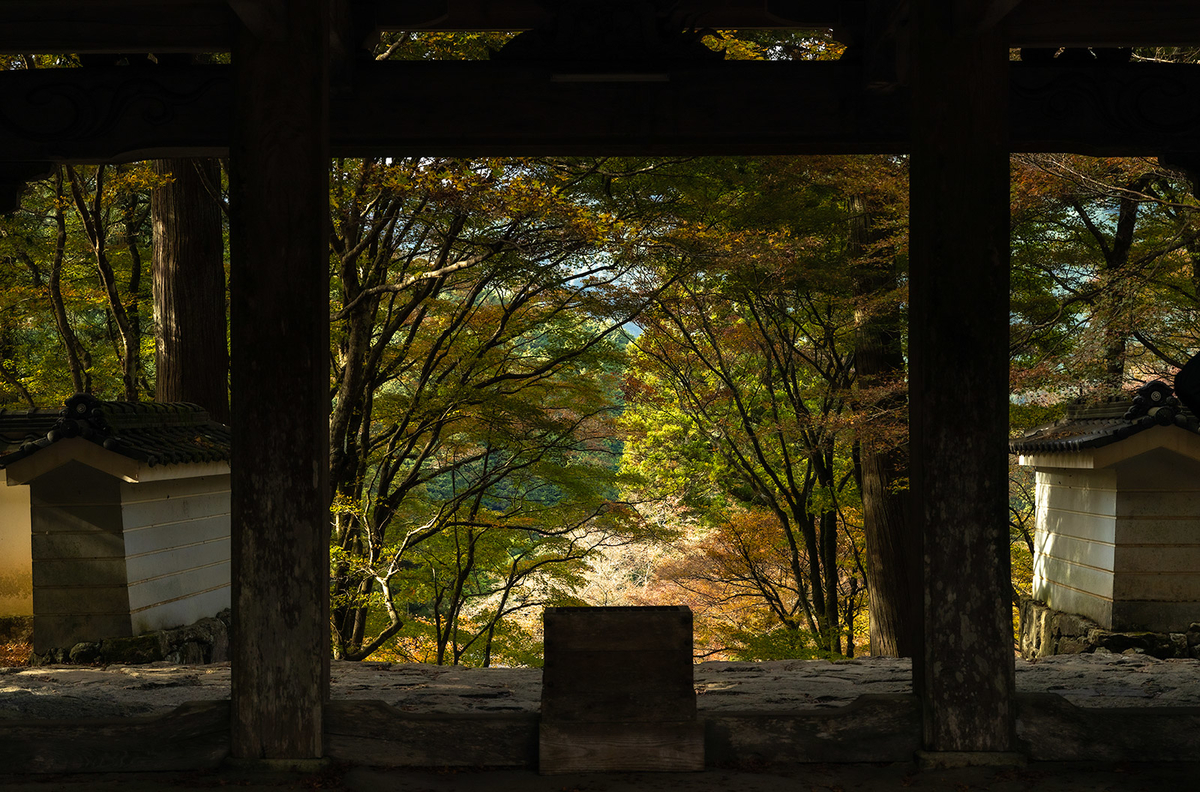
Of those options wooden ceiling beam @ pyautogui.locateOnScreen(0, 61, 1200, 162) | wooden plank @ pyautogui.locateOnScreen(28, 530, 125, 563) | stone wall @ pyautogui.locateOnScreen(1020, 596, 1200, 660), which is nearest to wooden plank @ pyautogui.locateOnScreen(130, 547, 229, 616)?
wooden plank @ pyautogui.locateOnScreen(28, 530, 125, 563)

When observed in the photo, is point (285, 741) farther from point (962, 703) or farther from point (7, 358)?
point (7, 358)

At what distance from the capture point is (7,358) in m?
14.3

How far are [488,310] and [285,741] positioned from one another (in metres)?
8.60

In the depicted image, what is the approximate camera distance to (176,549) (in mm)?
7852

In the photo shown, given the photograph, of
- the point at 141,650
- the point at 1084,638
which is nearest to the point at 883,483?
the point at 1084,638

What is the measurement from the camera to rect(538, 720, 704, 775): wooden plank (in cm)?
322

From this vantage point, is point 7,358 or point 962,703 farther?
point 7,358

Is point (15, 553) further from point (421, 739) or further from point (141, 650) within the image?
point (421, 739)

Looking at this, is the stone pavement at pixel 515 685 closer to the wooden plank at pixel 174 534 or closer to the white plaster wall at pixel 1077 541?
the white plaster wall at pixel 1077 541

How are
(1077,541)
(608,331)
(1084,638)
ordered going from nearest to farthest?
(1084,638), (1077,541), (608,331)

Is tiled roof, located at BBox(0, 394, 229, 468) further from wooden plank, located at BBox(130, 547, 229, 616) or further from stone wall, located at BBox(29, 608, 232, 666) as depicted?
stone wall, located at BBox(29, 608, 232, 666)

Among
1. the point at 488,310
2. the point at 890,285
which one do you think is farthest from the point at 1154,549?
the point at 488,310

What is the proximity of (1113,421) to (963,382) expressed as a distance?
5581mm

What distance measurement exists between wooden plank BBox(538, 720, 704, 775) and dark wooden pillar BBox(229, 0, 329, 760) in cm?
81
